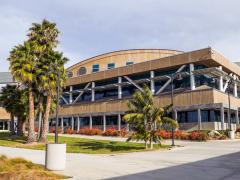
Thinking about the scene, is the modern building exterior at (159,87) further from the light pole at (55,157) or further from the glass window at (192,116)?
the light pole at (55,157)

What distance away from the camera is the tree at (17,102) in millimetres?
42594

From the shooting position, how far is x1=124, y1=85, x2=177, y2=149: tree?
2545cm

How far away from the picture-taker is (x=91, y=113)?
55531 mm

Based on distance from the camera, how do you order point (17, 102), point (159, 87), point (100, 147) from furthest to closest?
1. point (159, 87)
2. point (17, 102)
3. point (100, 147)

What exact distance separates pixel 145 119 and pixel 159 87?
78.7 ft

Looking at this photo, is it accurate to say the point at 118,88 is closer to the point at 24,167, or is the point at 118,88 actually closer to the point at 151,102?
the point at 151,102

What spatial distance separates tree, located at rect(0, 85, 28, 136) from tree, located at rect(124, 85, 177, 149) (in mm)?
19853

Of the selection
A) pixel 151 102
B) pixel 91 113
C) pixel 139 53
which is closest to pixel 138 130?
pixel 151 102

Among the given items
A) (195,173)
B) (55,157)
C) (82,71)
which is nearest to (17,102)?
(82,71)

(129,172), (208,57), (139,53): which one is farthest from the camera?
(139,53)

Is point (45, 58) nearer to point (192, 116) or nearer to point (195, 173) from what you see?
point (192, 116)

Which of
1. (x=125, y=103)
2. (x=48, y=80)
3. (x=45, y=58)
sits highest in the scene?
(x=45, y=58)

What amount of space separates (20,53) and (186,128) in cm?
2345

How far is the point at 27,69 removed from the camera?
33.2 meters
